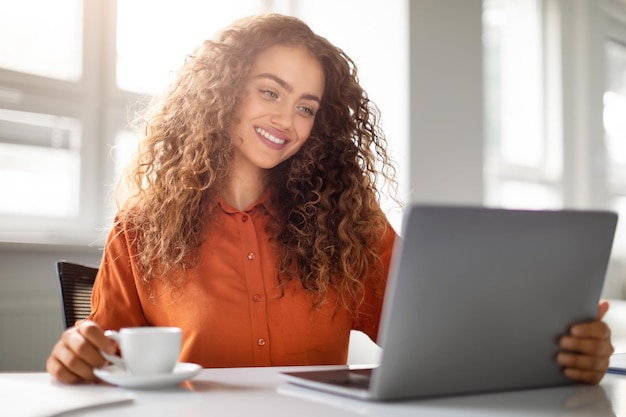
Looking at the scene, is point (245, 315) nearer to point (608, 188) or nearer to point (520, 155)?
point (520, 155)

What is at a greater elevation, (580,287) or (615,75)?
(615,75)

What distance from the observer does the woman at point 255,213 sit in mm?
1549

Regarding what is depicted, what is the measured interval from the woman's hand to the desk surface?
0.02 metres

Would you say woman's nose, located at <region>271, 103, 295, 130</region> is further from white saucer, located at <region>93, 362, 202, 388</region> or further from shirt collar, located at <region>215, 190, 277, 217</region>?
white saucer, located at <region>93, 362, 202, 388</region>

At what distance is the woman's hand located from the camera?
1.00 m

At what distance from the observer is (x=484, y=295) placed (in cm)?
86

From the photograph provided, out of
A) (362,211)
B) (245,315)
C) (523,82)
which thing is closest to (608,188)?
(523,82)

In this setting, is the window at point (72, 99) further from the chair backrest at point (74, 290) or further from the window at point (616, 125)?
the window at point (616, 125)

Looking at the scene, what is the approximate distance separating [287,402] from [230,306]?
70 cm

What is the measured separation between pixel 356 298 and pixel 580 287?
752mm

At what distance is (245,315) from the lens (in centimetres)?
154

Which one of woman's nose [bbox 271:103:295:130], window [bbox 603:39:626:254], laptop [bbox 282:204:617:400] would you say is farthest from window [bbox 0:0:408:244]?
window [bbox 603:39:626:254]

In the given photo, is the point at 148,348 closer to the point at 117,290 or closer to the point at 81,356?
the point at 81,356

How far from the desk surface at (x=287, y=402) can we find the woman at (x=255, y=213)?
519 mm
